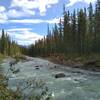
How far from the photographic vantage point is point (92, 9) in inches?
3637

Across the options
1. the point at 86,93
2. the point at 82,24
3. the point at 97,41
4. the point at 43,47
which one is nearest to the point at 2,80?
the point at 86,93

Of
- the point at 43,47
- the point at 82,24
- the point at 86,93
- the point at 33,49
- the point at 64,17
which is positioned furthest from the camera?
the point at 33,49

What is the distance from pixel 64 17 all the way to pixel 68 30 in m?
5.73

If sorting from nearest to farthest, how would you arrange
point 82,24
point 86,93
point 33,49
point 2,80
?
point 2,80
point 86,93
point 82,24
point 33,49

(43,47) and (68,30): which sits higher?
A: (68,30)

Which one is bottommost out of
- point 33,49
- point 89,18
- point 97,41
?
point 33,49

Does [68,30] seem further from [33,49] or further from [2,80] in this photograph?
[2,80]

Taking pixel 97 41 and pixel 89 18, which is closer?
pixel 97 41

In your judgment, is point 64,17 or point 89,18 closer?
point 89,18

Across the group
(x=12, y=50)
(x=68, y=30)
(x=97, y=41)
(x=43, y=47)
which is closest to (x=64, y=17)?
(x=68, y=30)

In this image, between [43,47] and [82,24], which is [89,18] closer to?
[82,24]

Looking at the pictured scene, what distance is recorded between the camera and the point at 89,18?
8888 cm

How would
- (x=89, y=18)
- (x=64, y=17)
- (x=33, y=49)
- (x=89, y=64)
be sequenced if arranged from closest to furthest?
(x=89, y=64) < (x=89, y=18) < (x=64, y=17) < (x=33, y=49)

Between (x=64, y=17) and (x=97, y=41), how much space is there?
2582 centimetres
